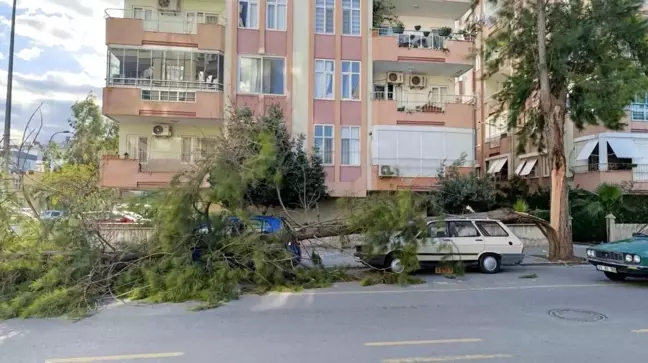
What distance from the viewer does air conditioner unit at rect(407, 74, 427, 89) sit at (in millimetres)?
26266

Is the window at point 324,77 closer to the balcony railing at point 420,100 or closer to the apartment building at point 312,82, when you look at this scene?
the apartment building at point 312,82

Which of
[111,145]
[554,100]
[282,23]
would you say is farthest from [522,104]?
[111,145]

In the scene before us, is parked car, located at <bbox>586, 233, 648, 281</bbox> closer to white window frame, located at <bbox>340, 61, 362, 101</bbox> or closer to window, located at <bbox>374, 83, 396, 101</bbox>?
white window frame, located at <bbox>340, 61, 362, 101</bbox>

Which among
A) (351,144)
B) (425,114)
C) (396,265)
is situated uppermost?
(425,114)

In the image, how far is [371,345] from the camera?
666 cm

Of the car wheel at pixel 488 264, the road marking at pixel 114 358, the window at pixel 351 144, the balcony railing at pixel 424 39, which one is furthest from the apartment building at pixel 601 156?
the road marking at pixel 114 358

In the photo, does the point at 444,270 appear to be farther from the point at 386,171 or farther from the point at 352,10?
the point at 352,10

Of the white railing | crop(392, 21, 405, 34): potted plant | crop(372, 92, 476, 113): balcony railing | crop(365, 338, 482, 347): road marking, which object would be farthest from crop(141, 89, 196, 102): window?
crop(365, 338, 482, 347): road marking

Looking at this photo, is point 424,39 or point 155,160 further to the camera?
point 424,39

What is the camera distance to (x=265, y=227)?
11.8 m

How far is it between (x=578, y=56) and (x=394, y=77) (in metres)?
10.3

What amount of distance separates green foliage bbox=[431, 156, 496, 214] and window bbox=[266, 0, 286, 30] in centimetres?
1049

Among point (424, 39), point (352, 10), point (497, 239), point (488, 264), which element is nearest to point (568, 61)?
point (497, 239)

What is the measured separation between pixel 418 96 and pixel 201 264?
18.7 m
